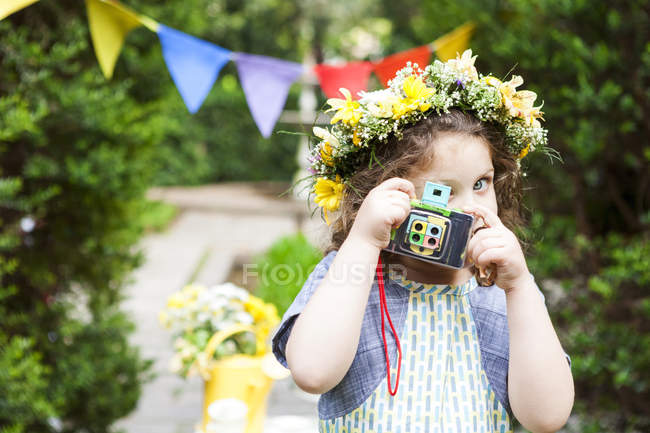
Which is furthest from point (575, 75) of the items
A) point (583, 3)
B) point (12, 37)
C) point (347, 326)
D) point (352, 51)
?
point (352, 51)

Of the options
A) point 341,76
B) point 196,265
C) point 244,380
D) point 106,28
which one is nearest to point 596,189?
point 341,76

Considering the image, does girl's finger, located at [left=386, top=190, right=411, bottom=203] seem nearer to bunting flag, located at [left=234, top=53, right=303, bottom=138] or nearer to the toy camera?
the toy camera

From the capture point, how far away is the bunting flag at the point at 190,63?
2.83 m

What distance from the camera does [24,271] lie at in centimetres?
258

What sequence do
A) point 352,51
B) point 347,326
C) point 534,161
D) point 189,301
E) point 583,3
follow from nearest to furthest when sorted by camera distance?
point 347,326, point 583,3, point 189,301, point 534,161, point 352,51

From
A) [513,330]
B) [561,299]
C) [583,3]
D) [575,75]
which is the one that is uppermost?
[583,3]

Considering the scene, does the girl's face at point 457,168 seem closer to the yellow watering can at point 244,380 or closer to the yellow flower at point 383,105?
the yellow flower at point 383,105

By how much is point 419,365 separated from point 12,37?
1992 mm

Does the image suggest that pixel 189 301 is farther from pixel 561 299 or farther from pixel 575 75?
pixel 575 75

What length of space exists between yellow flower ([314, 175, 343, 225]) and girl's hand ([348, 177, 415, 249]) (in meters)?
0.16

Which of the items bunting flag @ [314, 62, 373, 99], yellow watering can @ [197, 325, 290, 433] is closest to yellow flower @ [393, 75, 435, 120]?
yellow watering can @ [197, 325, 290, 433]

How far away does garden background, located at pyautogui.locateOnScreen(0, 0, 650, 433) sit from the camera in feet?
7.77

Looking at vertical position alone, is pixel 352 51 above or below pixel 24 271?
above

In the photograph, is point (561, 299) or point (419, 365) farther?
point (561, 299)
